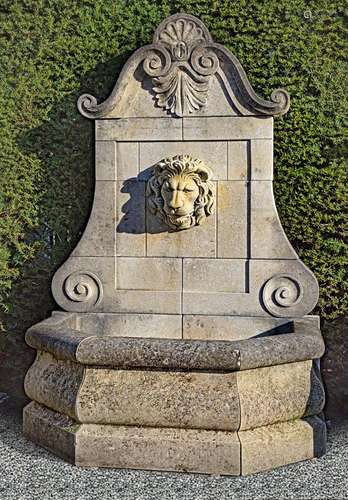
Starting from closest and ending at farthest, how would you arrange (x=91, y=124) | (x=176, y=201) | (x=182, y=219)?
(x=176, y=201), (x=182, y=219), (x=91, y=124)

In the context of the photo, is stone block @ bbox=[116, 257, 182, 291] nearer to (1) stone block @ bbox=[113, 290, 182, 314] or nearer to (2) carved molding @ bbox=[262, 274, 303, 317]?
(1) stone block @ bbox=[113, 290, 182, 314]

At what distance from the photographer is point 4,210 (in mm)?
5301

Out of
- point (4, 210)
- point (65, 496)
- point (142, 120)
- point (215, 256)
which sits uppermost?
point (142, 120)

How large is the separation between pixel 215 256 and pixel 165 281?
1.32ft

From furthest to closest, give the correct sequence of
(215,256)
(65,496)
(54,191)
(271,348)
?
(54,191), (215,256), (271,348), (65,496)

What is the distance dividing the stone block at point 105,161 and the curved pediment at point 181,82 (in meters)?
0.21

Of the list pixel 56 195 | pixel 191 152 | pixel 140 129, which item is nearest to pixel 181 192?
→ pixel 191 152

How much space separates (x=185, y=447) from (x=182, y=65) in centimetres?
260

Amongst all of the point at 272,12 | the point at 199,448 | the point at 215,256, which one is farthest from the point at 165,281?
the point at 272,12

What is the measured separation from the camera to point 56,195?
528 cm

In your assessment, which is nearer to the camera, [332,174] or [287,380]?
[287,380]

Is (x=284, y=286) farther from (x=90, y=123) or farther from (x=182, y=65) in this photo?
(x=90, y=123)

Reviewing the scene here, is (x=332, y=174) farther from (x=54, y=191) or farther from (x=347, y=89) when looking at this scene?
(x=54, y=191)

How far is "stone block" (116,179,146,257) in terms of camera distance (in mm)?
4867
